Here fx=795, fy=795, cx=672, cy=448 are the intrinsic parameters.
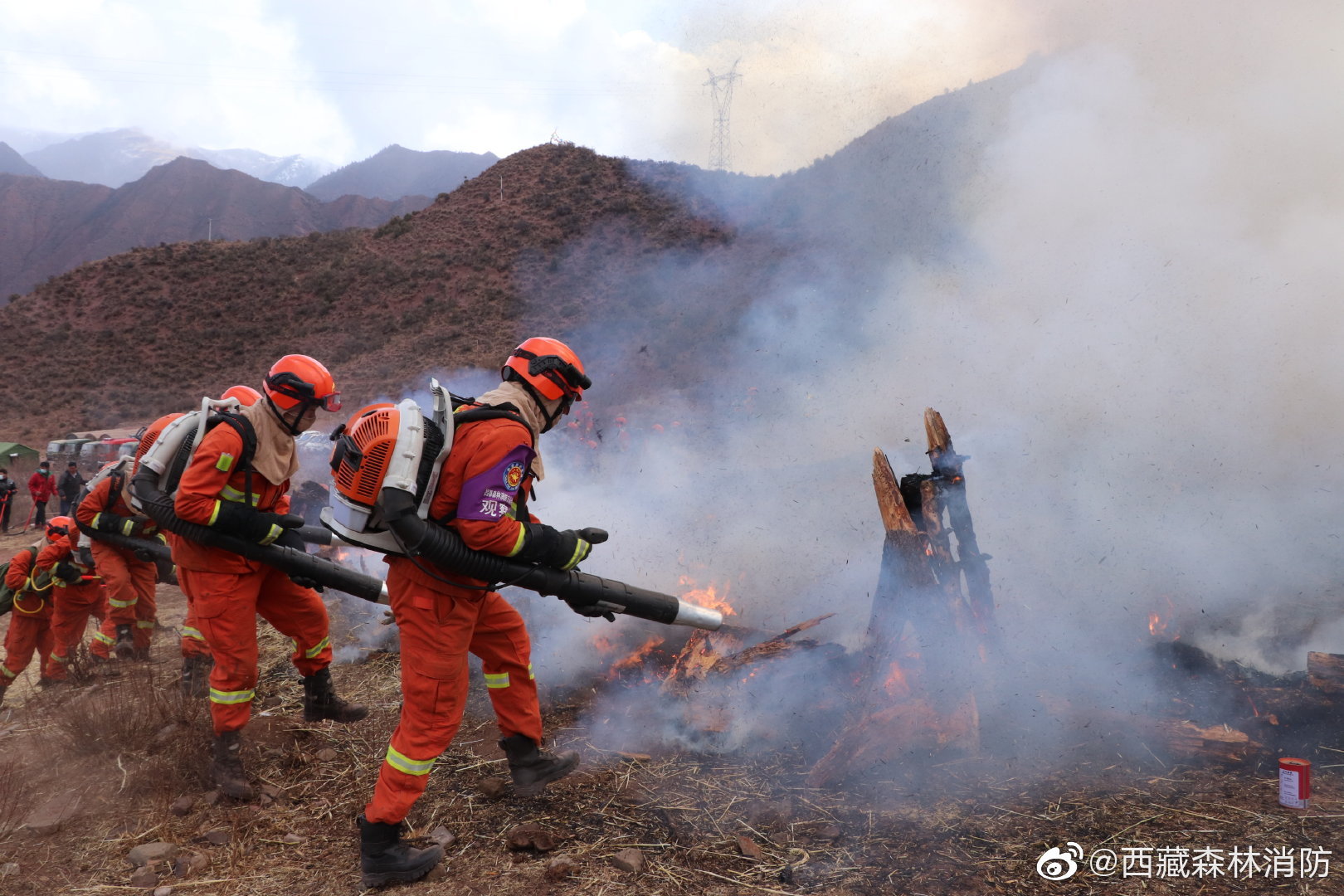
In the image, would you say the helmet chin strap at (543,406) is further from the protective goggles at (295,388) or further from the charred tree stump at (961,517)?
the charred tree stump at (961,517)

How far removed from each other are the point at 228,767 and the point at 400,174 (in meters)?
113

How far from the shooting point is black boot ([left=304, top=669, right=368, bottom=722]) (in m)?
4.99

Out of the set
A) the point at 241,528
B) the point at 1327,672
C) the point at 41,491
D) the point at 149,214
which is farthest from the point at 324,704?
the point at 149,214

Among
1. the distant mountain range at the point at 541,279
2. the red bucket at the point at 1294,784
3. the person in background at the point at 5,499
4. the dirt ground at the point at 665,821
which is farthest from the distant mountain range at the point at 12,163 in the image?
the red bucket at the point at 1294,784

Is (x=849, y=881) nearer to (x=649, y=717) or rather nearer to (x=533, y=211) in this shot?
(x=649, y=717)

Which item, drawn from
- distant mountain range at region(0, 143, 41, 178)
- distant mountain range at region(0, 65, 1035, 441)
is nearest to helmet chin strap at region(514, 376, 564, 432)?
distant mountain range at region(0, 65, 1035, 441)

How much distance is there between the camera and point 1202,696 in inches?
183

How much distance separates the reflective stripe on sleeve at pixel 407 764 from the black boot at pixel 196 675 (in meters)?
2.95

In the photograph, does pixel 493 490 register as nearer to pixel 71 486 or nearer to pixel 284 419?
pixel 284 419

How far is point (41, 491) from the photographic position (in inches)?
614

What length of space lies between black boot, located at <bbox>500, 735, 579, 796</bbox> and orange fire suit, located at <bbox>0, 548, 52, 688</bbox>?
4532 mm

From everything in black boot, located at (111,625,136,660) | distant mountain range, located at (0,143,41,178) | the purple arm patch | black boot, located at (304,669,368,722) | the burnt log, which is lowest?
black boot, located at (304,669,368,722)

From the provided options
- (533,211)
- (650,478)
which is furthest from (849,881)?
(533,211)

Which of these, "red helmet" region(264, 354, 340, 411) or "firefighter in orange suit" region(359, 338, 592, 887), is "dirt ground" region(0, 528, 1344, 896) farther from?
"red helmet" region(264, 354, 340, 411)
